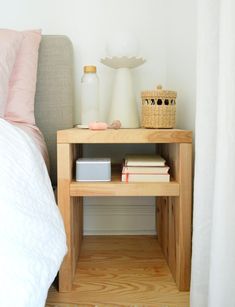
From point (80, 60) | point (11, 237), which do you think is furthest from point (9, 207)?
point (80, 60)

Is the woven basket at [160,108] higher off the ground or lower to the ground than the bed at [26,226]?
higher

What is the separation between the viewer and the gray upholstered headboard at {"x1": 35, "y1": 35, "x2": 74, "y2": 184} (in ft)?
4.98

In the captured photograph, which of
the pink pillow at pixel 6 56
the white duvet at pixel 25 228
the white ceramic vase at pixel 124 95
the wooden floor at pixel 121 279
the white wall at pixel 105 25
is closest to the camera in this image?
the white duvet at pixel 25 228

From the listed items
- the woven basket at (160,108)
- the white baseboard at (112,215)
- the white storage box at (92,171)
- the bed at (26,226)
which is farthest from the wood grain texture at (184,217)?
the white baseboard at (112,215)

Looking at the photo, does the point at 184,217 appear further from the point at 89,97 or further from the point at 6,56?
the point at 6,56

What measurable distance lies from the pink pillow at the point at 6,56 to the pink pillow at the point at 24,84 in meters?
0.04

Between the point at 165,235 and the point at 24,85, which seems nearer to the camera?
the point at 24,85

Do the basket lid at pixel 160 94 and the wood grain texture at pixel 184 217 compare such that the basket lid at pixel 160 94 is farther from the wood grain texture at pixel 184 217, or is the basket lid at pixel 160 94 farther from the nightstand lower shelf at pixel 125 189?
the nightstand lower shelf at pixel 125 189

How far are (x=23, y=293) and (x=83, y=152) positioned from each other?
125 cm

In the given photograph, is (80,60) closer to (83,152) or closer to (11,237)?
(83,152)

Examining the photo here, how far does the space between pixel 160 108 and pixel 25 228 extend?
77 cm

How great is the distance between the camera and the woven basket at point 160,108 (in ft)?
4.00

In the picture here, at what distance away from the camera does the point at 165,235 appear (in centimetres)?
144

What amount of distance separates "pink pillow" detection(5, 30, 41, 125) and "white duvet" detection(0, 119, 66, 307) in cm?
34
